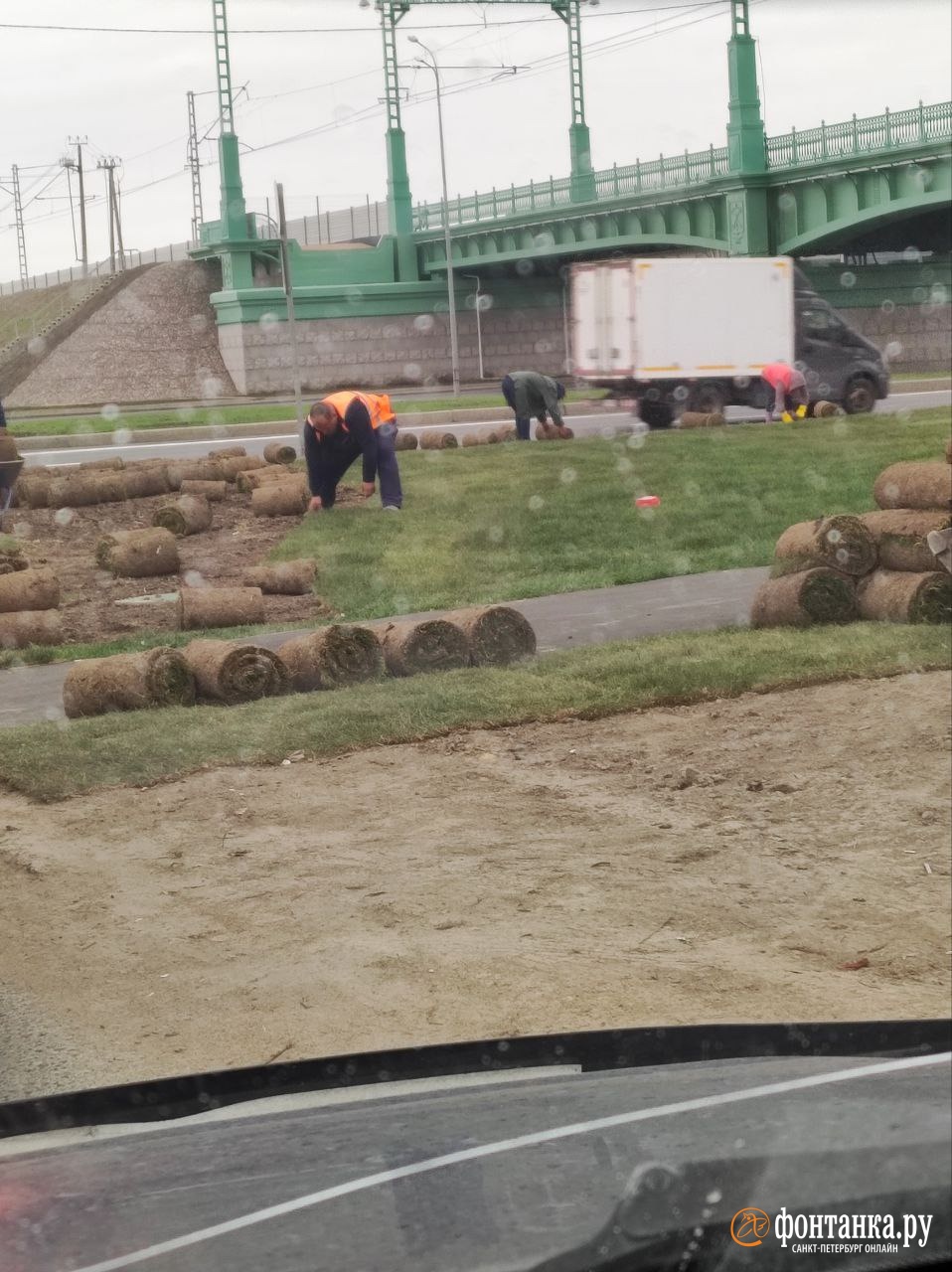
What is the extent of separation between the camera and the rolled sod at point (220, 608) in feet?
40.9

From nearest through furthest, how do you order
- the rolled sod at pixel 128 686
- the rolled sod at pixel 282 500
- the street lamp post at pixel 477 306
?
the rolled sod at pixel 128 686
the rolled sod at pixel 282 500
the street lamp post at pixel 477 306

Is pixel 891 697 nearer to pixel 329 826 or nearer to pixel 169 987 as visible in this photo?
pixel 329 826

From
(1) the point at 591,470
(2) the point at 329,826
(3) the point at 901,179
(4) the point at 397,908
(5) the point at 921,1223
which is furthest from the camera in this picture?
(3) the point at 901,179

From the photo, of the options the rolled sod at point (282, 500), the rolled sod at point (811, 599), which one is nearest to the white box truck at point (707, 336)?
the rolled sod at point (282, 500)

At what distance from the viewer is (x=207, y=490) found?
20312 mm

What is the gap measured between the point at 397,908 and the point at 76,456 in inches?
986

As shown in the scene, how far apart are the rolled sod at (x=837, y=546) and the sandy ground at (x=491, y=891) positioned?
6.42 feet

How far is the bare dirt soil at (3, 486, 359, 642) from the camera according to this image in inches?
520

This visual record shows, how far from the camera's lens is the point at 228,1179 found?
1506 mm

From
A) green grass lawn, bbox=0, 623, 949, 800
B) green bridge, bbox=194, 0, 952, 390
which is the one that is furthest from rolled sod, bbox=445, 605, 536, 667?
green bridge, bbox=194, 0, 952, 390

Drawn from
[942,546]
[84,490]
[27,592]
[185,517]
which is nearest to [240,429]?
[84,490]

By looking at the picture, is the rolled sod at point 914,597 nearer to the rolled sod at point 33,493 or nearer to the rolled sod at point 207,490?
the rolled sod at point 207,490

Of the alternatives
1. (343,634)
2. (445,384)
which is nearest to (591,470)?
(343,634)

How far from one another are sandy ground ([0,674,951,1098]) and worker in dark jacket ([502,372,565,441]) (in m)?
16.2
